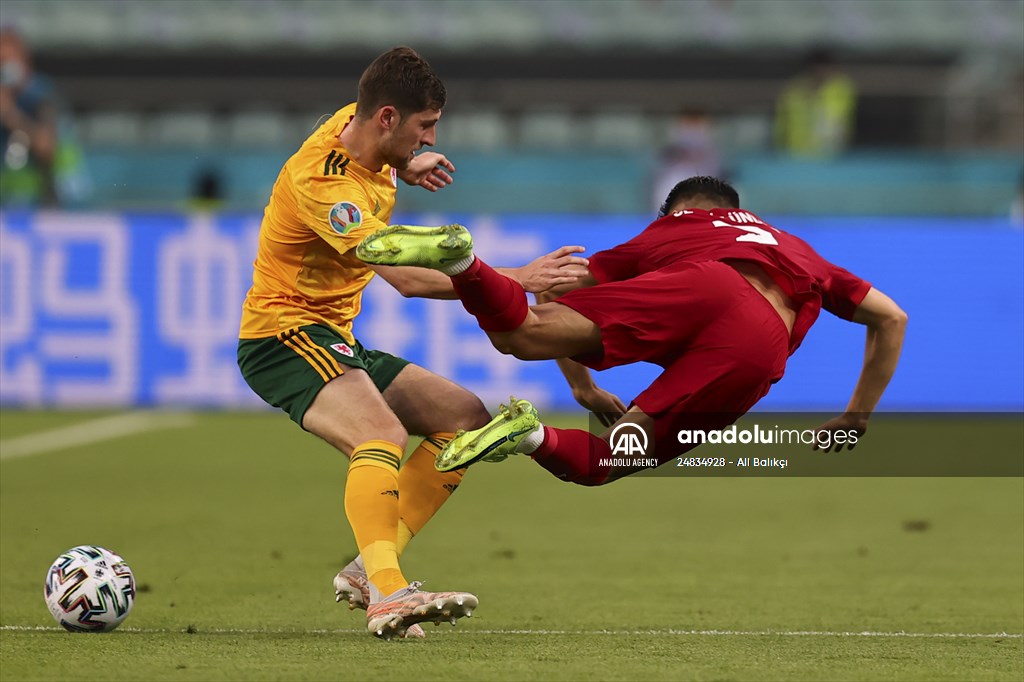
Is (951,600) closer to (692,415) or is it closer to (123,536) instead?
(692,415)

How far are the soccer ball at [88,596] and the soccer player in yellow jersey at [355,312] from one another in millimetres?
760

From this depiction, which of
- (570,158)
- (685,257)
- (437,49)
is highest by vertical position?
(437,49)

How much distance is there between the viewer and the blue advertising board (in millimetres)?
13391

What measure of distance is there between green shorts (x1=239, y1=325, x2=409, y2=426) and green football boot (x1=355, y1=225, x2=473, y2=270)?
60 cm

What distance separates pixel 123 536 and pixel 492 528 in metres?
1.94

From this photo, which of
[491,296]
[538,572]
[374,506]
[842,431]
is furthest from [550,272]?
[538,572]

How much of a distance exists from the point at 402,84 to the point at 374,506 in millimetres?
1453

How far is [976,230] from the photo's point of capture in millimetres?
13492

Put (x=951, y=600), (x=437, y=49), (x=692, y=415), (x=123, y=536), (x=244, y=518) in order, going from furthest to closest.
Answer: (x=437, y=49) → (x=244, y=518) → (x=123, y=536) → (x=951, y=600) → (x=692, y=415)

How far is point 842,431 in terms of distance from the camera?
6.30 m

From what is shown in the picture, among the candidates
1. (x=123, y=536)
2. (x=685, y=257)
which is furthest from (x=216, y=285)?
(x=685, y=257)

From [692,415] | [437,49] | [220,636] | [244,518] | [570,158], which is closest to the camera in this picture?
[220,636]

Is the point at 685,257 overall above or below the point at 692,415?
above

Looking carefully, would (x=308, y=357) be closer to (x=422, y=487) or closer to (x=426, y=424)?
(x=426, y=424)
